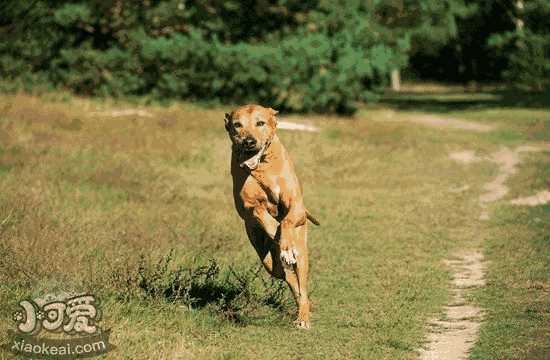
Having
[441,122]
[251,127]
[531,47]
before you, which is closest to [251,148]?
[251,127]

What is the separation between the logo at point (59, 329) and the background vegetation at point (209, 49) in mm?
22469

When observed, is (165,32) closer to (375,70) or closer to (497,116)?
(375,70)

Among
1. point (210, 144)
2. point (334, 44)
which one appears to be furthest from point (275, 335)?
point (334, 44)

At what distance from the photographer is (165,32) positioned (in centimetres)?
3288

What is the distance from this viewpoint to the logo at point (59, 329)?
24.0ft

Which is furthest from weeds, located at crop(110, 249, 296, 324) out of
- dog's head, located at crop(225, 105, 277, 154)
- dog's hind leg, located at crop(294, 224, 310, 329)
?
dog's head, located at crop(225, 105, 277, 154)

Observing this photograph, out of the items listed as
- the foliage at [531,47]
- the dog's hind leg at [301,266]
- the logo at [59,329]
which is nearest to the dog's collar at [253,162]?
the dog's hind leg at [301,266]

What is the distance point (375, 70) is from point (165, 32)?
24.2ft

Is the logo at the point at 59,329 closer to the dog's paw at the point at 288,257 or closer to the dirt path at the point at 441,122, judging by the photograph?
the dog's paw at the point at 288,257

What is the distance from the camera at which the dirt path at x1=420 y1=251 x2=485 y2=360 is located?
332 inches

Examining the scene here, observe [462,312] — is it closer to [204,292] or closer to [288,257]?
[204,292]

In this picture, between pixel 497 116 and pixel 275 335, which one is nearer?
pixel 275 335

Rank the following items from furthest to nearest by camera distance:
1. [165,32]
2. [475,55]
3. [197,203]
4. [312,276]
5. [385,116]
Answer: [475,55]
[385,116]
[165,32]
[197,203]
[312,276]

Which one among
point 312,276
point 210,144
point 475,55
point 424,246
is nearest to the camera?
point 312,276
